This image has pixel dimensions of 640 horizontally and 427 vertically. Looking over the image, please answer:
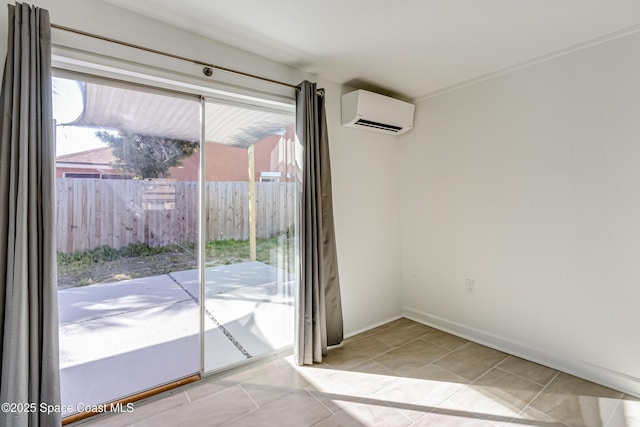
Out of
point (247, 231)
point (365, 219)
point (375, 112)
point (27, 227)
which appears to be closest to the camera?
point (27, 227)

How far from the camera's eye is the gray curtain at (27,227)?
135cm

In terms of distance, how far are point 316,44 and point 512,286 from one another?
247 centimetres

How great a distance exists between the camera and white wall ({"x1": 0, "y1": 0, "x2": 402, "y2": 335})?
1648 millimetres

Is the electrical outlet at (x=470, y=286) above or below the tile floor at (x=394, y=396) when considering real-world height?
above

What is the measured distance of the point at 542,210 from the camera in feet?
7.41

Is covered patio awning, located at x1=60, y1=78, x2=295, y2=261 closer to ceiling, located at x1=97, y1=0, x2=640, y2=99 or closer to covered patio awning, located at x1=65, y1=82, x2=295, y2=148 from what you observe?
covered patio awning, located at x1=65, y1=82, x2=295, y2=148

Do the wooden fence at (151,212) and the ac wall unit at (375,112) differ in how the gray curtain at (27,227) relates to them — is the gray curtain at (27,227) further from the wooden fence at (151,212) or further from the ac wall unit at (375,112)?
the ac wall unit at (375,112)

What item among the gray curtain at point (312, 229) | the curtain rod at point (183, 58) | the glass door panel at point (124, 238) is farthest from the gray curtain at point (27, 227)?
the gray curtain at point (312, 229)

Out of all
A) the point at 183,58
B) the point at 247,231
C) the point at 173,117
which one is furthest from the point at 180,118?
the point at 247,231

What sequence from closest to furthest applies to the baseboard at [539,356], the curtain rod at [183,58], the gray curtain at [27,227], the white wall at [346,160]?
the gray curtain at [27,227] < the curtain rod at [183,58] < the white wall at [346,160] < the baseboard at [539,356]

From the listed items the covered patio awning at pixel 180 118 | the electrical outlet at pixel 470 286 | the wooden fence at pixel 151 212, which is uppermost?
the covered patio awning at pixel 180 118

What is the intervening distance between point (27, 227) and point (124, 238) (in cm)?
51

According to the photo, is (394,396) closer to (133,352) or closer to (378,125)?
(133,352)

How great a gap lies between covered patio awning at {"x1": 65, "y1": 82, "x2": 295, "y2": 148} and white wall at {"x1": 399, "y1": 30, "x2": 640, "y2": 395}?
1676mm
